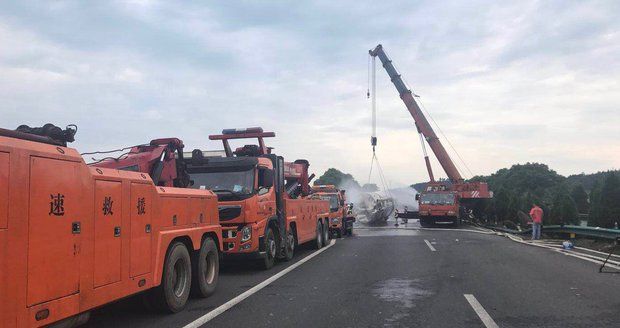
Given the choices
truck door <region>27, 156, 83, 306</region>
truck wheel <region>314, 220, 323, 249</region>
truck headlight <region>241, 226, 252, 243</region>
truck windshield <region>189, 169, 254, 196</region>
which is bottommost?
truck wheel <region>314, 220, 323, 249</region>

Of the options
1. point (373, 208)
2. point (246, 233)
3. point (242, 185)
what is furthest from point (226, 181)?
point (373, 208)

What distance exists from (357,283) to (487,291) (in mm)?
2384

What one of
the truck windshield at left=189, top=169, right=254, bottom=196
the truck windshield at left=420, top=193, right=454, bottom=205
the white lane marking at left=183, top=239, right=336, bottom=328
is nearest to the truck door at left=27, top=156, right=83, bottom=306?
the white lane marking at left=183, top=239, right=336, bottom=328

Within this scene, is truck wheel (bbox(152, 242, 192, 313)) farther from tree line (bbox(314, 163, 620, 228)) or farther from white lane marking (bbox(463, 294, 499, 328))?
tree line (bbox(314, 163, 620, 228))

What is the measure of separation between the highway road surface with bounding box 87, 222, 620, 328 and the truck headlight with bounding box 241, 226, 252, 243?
0.81m

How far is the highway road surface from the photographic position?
23.3 ft

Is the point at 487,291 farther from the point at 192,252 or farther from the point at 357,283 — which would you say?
the point at 192,252

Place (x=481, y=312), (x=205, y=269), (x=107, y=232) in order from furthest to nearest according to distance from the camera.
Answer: (x=205, y=269), (x=481, y=312), (x=107, y=232)

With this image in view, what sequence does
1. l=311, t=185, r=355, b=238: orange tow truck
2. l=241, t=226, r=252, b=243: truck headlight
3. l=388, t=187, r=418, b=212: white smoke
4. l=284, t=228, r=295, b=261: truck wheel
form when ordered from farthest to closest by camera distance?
1. l=388, t=187, r=418, b=212: white smoke
2. l=311, t=185, r=355, b=238: orange tow truck
3. l=284, t=228, r=295, b=261: truck wheel
4. l=241, t=226, r=252, b=243: truck headlight

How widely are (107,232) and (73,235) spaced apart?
664 millimetres

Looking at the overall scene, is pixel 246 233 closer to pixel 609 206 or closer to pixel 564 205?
pixel 609 206

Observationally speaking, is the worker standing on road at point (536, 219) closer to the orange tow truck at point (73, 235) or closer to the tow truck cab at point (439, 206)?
the tow truck cab at point (439, 206)

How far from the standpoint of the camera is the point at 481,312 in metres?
7.52

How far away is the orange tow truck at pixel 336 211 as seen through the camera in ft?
79.3
